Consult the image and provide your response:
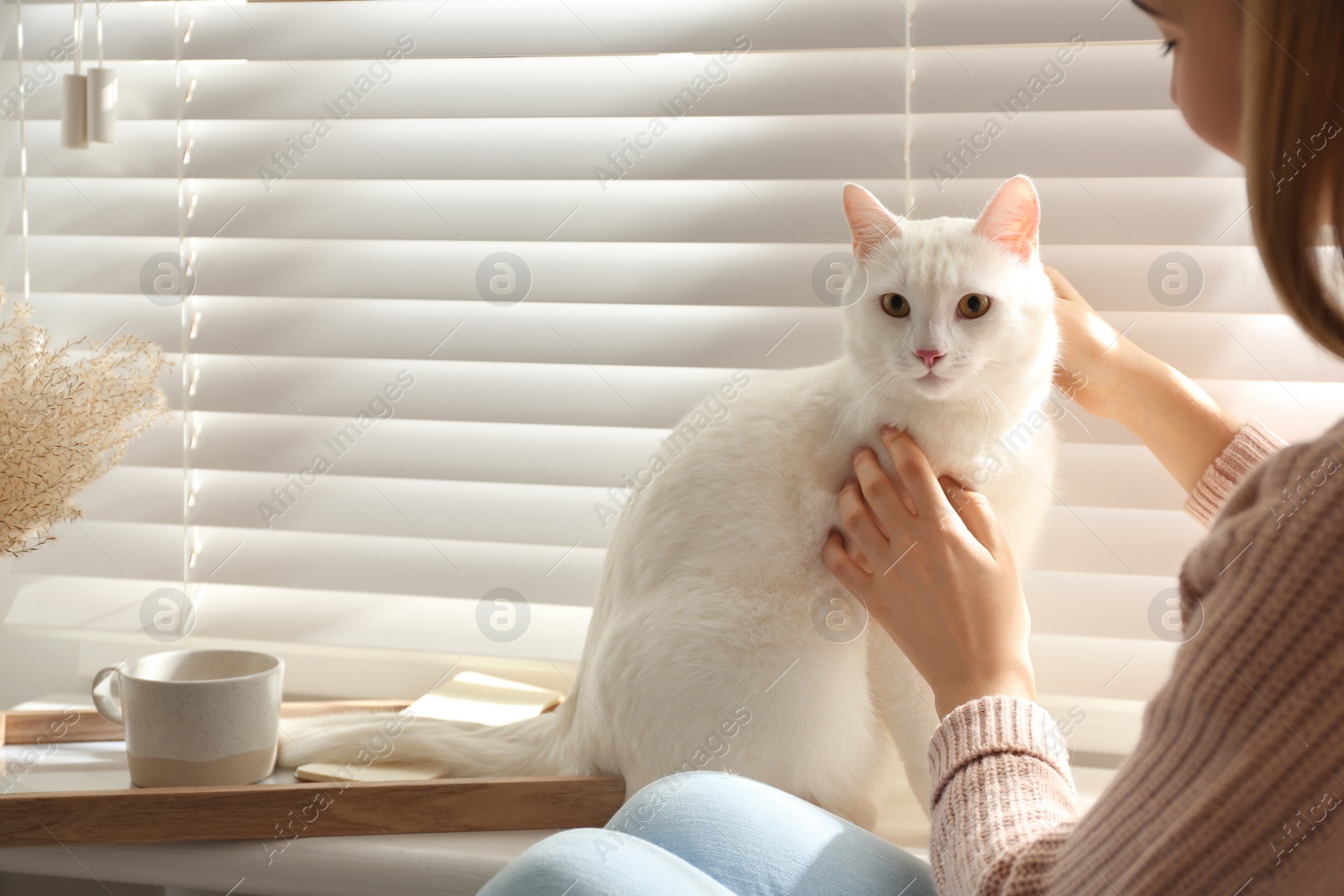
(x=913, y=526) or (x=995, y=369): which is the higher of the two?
(x=995, y=369)

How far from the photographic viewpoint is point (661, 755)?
94 cm

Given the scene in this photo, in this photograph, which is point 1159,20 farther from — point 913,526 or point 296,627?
point 296,627

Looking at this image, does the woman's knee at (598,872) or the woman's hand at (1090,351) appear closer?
the woman's knee at (598,872)

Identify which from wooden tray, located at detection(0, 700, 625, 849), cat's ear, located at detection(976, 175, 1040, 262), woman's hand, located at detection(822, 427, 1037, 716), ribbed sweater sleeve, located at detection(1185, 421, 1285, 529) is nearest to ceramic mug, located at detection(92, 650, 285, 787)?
wooden tray, located at detection(0, 700, 625, 849)

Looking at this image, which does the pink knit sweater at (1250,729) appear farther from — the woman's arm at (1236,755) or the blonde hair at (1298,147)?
the blonde hair at (1298,147)

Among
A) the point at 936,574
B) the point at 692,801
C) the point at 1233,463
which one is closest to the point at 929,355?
the point at 936,574

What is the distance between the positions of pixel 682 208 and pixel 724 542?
41cm

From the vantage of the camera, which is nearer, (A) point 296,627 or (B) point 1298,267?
(B) point 1298,267

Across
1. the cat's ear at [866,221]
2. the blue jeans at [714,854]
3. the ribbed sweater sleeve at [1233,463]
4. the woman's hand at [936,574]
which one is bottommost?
the blue jeans at [714,854]

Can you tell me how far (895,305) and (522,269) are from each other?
0.46m

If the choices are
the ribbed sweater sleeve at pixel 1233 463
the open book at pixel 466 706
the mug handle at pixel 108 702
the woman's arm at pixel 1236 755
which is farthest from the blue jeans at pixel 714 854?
the mug handle at pixel 108 702

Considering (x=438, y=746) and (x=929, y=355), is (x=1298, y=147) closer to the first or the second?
(x=929, y=355)

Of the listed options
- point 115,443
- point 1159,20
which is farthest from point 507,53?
point 1159,20

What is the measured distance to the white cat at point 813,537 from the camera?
92 centimetres
